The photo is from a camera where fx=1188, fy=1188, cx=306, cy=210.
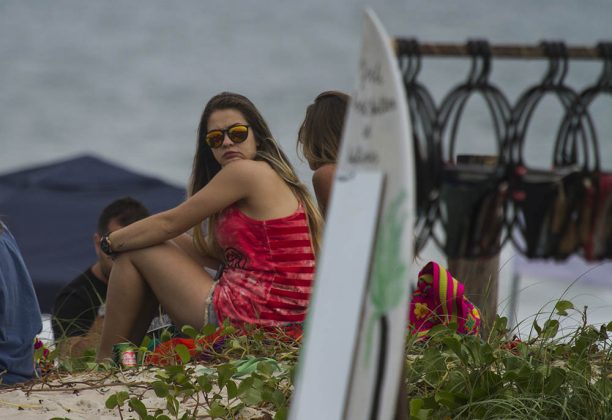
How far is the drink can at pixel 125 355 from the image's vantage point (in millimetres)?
3912

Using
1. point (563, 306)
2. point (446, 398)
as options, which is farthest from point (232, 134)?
point (446, 398)

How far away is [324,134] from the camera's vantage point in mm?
4473

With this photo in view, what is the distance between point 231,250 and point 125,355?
649 millimetres

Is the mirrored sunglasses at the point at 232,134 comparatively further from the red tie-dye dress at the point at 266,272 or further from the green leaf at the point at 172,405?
the green leaf at the point at 172,405

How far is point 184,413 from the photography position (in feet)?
11.1

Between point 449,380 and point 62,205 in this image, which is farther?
point 62,205

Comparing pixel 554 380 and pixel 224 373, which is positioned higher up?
pixel 554 380

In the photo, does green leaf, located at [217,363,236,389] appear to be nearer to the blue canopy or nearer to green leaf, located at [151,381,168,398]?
green leaf, located at [151,381,168,398]

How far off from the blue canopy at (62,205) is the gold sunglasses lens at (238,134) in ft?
11.8

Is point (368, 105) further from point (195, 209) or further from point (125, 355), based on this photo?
point (195, 209)

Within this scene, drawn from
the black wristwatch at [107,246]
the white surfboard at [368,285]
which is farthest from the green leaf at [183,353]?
the white surfboard at [368,285]

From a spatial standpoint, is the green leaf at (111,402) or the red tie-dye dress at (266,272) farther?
the red tie-dye dress at (266,272)

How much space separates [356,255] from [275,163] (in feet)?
8.12

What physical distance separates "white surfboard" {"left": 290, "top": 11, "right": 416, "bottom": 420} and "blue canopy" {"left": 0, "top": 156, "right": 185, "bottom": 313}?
19.6ft
